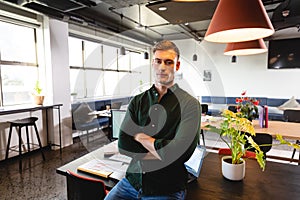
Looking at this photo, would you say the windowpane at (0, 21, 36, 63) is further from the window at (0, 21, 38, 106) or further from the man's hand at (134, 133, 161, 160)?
the man's hand at (134, 133, 161, 160)

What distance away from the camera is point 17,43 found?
4.12 meters

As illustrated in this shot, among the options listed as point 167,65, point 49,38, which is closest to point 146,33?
point 49,38

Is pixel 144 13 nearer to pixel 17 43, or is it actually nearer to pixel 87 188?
pixel 17 43

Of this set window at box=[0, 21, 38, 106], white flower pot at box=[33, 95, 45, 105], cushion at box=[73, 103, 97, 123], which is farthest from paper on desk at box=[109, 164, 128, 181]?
cushion at box=[73, 103, 97, 123]

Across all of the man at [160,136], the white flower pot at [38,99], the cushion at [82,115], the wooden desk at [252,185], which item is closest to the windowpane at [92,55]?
the cushion at [82,115]

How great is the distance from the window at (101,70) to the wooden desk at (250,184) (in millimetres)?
4714

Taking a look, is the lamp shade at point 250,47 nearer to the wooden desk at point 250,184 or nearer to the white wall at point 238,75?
the wooden desk at point 250,184

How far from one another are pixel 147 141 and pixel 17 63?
13.3 ft

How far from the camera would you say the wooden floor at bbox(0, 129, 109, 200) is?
2594 millimetres

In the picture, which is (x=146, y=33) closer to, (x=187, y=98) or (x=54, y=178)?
(x=54, y=178)

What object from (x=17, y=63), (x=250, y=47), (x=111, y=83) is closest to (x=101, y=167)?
(x=250, y=47)

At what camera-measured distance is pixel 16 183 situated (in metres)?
2.88

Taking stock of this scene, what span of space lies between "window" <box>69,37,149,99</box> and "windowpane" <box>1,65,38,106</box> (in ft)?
4.32

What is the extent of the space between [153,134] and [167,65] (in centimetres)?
47
